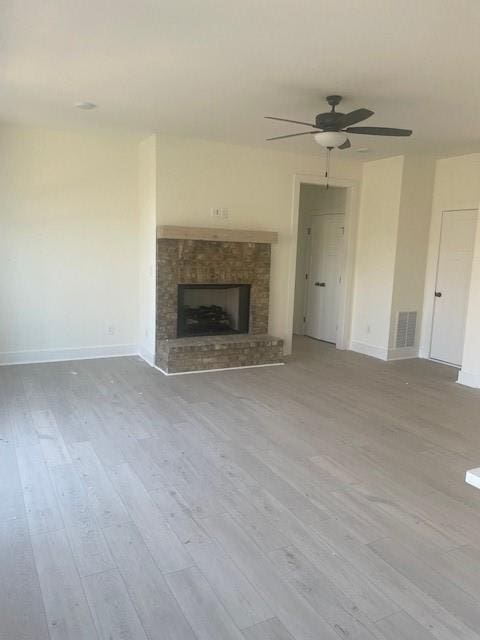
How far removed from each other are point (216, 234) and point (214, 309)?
105 centimetres

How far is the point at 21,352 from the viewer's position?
5.34 meters

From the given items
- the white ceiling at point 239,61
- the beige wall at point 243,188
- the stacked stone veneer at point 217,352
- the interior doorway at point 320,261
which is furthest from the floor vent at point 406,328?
the white ceiling at point 239,61

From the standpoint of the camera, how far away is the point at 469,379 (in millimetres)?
5164

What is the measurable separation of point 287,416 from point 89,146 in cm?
372

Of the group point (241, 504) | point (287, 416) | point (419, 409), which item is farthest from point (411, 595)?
point (419, 409)

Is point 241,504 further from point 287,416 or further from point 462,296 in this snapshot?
point 462,296

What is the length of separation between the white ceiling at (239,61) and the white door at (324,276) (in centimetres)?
239

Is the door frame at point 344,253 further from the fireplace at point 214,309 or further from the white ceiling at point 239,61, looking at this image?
the white ceiling at point 239,61

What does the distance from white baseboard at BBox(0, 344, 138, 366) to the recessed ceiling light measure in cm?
266

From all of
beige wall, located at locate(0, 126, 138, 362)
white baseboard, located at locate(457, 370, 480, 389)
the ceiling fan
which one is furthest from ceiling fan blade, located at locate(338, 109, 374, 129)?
white baseboard, located at locate(457, 370, 480, 389)

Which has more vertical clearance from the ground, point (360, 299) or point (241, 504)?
point (360, 299)

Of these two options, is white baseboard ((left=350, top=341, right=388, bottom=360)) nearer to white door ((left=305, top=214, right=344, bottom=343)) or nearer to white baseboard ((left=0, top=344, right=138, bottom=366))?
white door ((left=305, top=214, right=344, bottom=343))

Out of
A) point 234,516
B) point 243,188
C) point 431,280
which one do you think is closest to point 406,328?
point 431,280

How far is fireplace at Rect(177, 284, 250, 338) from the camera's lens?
578 cm
